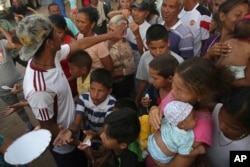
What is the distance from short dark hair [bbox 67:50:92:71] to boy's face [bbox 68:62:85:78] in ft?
0.11

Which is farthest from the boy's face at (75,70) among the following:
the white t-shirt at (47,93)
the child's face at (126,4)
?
the child's face at (126,4)

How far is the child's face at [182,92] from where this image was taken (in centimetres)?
131

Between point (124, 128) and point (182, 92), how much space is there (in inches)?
18.8

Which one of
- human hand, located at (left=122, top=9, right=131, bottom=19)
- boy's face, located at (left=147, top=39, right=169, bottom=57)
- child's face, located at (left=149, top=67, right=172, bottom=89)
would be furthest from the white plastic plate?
human hand, located at (left=122, top=9, right=131, bottom=19)

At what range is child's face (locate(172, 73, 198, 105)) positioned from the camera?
1312 millimetres

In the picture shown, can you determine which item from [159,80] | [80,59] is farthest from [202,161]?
[80,59]

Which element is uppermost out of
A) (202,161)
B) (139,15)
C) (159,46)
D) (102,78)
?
(139,15)

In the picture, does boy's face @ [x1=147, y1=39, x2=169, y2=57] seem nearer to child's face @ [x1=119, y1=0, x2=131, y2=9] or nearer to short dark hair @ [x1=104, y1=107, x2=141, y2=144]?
short dark hair @ [x1=104, y1=107, x2=141, y2=144]

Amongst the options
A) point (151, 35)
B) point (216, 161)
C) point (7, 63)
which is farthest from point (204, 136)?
point (7, 63)

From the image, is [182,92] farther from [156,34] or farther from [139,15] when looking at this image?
[139,15]

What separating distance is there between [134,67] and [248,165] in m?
1.82

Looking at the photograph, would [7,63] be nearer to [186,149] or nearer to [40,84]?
[40,84]

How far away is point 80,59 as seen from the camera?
2424 millimetres

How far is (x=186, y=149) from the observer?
1.23m
